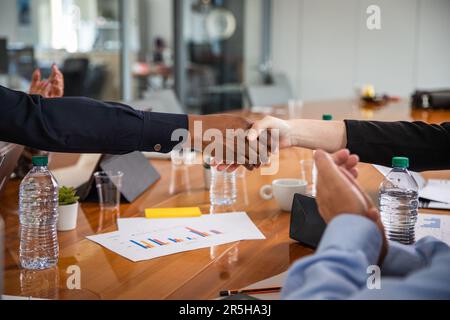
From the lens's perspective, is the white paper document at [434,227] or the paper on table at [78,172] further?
the paper on table at [78,172]

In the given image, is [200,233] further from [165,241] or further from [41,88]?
[41,88]

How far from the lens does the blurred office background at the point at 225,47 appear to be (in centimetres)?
432

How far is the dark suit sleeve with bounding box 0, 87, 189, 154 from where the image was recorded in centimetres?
128

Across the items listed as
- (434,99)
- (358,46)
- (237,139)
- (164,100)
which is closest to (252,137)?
(237,139)

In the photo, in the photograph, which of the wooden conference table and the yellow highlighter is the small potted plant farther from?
the yellow highlighter

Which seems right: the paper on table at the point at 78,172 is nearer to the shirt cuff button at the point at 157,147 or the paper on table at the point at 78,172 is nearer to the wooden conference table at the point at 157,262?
the wooden conference table at the point at 157,262

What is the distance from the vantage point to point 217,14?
20.6ft

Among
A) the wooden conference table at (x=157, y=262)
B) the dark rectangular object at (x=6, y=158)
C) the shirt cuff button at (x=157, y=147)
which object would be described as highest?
the shirt cuff button at (x=157, y=147)

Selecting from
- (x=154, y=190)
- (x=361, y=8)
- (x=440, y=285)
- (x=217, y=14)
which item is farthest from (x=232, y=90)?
(x=440, y=285)

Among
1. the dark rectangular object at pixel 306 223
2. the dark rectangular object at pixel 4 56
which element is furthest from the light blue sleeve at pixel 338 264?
the dark rectangular object at pixel 4 56

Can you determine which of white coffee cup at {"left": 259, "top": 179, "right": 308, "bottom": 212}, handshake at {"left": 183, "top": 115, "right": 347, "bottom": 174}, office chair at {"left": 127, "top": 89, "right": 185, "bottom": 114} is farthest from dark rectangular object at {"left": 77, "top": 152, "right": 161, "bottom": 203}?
office chair at {"left": 127, "top": 89, "right": 185, "bottom": 114}

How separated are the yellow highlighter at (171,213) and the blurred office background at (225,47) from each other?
9.10ft
